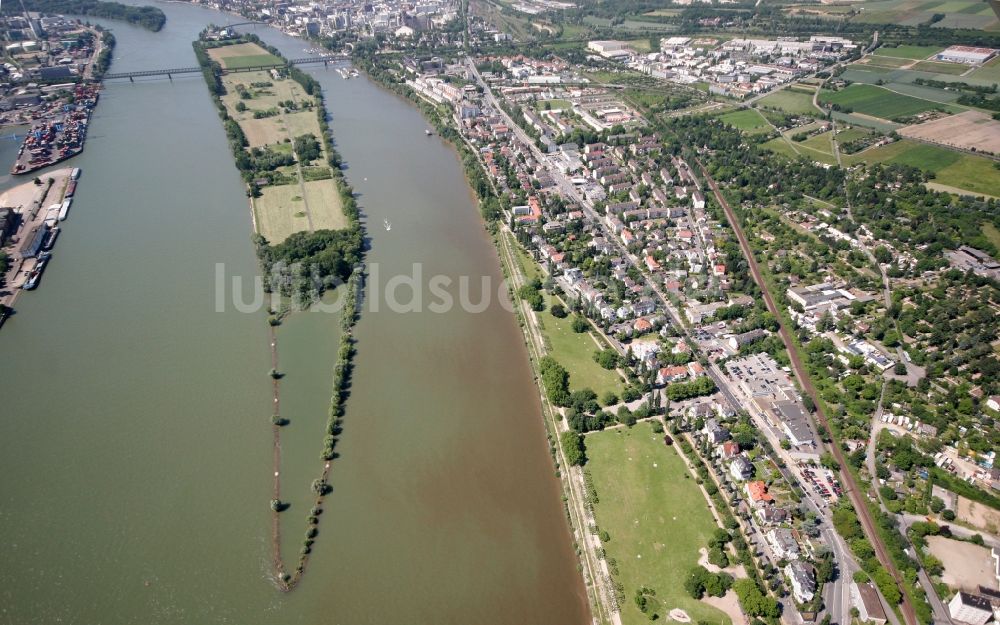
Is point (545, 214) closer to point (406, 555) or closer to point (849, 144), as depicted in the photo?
point (406, 555)

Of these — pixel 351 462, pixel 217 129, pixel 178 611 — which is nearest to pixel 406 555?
pixel 351 462

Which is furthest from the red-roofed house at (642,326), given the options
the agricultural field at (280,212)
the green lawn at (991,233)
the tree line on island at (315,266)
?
the green lawn at (991,233)

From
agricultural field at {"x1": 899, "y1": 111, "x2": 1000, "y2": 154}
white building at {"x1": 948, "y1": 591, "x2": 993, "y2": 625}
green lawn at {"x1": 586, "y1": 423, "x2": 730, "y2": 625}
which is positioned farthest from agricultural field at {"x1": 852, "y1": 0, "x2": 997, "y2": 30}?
green lawn at {"x1": 586, "y1": 423, "x2": 730, "y2": 625}

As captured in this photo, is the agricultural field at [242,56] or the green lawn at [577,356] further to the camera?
the agricultural field at [242,56]

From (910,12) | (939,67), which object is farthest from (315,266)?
(910,12)

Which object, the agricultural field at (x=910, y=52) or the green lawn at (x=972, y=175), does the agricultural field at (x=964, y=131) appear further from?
the agricultural field at (x=910, y=52)

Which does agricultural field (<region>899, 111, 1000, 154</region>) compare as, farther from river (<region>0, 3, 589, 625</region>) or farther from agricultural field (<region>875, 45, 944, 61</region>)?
river (<region>0, 3, 589, 625</region>)

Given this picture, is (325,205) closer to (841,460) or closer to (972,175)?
(841,460)
